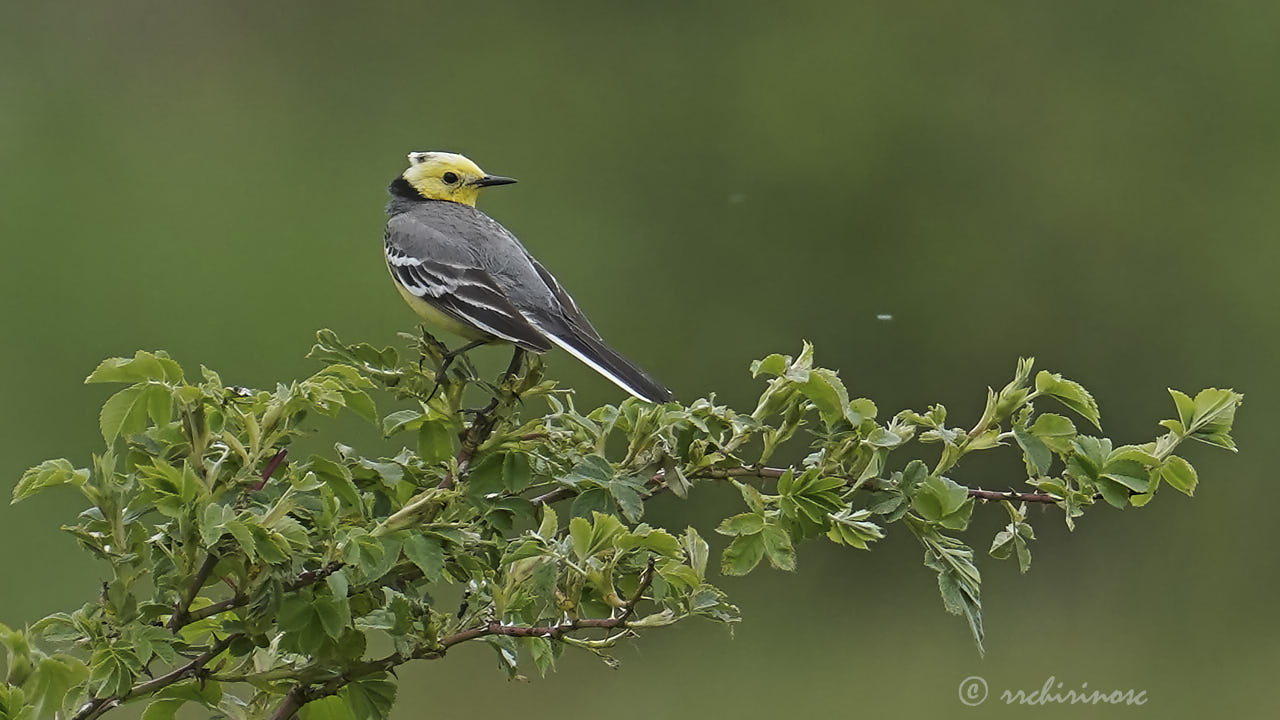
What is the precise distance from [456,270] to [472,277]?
3.0 inches

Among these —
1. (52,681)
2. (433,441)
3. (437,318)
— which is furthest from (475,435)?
(437,318)

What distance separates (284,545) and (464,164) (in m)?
3.35

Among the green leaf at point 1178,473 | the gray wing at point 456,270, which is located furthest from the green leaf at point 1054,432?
the gray wing at point 456,270

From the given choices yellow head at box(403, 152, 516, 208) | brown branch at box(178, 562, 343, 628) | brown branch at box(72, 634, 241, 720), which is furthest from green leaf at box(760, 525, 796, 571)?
yellow head at box(403, 152, 516, 208)

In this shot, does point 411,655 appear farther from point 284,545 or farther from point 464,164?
point 464,164

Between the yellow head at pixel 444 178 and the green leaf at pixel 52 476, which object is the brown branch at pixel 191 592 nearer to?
the green leaf at pixel 52 476

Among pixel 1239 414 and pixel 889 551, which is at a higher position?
pixel 1239 414

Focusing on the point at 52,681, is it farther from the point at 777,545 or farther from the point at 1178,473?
the point at 1178,473

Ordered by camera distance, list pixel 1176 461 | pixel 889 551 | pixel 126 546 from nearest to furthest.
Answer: pixel 126 546 → pixel 1176 461 → pixel 889 551

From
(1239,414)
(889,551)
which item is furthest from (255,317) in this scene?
(1239,414)

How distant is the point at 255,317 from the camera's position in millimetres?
10336

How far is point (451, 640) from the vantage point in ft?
7.45

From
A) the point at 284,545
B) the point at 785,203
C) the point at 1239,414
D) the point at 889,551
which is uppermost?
the point at 284,545

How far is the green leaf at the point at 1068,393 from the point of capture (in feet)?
8.04
